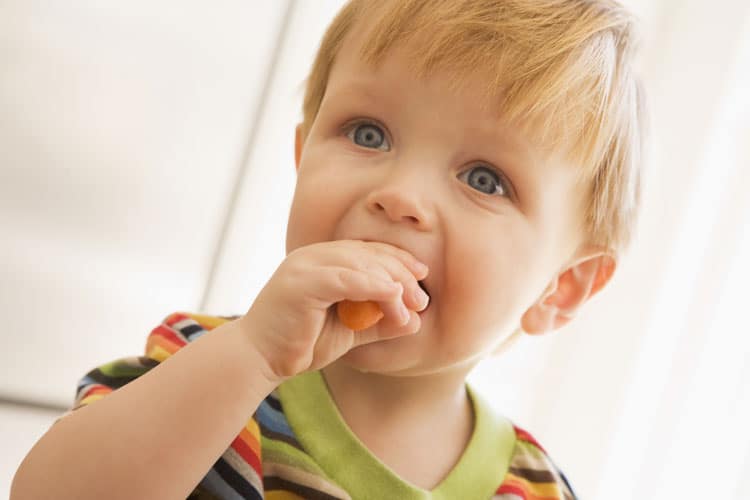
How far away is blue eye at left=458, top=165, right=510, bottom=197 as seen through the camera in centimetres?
66

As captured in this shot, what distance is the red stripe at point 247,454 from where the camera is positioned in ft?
2.09

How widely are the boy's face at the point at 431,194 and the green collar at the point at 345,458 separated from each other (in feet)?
0.25

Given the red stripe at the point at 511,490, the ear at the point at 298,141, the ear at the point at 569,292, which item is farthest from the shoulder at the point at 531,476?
the ear at the point at 298,141

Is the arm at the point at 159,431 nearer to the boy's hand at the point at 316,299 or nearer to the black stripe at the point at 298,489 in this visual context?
the boy's hand at the point at 316,299

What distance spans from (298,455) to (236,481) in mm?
69

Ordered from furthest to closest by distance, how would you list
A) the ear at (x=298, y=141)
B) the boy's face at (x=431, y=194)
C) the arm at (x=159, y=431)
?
the ear at (x=298, y=141) < the boy's face at (x=431, y=194) < the arm at (x=159, y=431)

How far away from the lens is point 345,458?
0.69 metres

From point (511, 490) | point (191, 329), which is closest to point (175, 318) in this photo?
point (191, 329)

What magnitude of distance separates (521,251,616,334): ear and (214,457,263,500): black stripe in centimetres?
31

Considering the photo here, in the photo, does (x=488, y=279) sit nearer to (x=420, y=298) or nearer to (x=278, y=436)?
(x=420, y=298)

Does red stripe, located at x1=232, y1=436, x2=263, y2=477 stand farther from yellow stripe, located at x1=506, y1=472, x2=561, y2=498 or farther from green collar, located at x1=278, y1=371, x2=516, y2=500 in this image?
yellow stripe, located at x1=506, y1=472, x2=561, y2=498

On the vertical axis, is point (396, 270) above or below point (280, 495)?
above

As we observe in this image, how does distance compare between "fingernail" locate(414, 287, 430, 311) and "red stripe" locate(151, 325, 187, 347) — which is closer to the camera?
"fingernail" locate(414, 287, 430, 311)

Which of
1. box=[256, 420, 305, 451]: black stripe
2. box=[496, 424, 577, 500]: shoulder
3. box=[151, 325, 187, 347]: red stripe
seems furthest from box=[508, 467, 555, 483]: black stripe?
box=[151, 325, 187, 347]: red stripe
